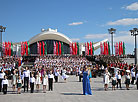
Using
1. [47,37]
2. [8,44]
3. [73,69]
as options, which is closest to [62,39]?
[47,37]

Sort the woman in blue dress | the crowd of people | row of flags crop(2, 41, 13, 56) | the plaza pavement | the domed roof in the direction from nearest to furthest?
1. the plaza pavement
2. the woman in blue dress
3. the crowd of people
4. row of flags crop(2, 41, 13, 56)
5. the domed roof

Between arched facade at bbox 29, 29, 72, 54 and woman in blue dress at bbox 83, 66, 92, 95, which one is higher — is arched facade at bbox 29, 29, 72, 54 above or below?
above

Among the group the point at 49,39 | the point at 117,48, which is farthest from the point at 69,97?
the point at 49,39

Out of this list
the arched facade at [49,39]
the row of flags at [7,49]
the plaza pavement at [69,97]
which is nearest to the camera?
the plaza pavement at [69,97]

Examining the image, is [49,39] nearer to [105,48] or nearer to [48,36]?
[48,36]

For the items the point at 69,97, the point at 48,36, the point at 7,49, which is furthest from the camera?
the point at 48,36

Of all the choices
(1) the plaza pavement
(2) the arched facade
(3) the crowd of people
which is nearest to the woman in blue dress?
(3) the crowd of people

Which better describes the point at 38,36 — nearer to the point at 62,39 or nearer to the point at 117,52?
the point at 62,39

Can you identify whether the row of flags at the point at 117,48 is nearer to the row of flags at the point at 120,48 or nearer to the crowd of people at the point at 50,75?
the row of flags at the point at 120,48

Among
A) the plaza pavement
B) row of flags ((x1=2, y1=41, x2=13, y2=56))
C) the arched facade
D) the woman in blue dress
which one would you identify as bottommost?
the plaza pavement

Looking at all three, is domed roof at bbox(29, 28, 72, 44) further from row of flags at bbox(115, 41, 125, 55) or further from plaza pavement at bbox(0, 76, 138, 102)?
plaza pavement at bbox(0, 76, 138, 102)

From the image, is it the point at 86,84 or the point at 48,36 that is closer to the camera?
the point at 86,84

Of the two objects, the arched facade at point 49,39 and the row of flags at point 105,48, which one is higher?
the arched facade at point 49,39

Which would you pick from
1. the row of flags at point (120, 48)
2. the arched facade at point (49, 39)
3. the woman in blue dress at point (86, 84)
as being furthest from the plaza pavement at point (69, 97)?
the arched facade at point (49, 39)
